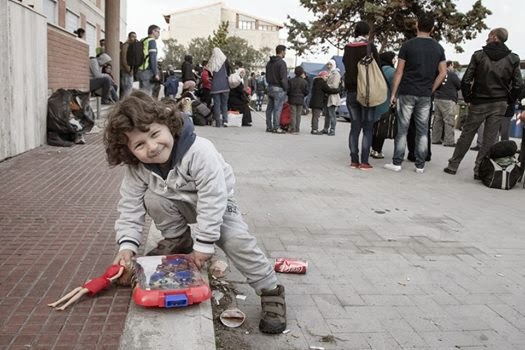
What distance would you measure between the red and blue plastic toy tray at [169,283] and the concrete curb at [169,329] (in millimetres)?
44

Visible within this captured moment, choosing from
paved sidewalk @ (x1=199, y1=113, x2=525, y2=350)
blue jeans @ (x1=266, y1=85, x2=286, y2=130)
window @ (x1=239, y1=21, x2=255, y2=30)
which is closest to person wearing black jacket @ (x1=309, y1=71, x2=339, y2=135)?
blue jeans @ (x1=266, y1=85, x2=286, y2=130)

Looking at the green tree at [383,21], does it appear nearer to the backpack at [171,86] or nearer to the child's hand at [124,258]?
the backpack at [171,86]

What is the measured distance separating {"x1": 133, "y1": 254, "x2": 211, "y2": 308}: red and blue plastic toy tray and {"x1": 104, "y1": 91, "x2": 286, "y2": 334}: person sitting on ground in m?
0.10

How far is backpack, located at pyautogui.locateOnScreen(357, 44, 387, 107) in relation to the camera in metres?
7.40

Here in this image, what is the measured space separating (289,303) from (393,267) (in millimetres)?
1007

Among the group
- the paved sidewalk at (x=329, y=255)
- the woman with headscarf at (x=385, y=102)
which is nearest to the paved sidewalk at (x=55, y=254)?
the paved sidewalk at (x=329, y=255)

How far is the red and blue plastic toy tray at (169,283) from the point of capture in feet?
8.46

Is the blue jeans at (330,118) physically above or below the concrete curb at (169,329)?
above

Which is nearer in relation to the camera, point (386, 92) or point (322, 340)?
point (322, 340)

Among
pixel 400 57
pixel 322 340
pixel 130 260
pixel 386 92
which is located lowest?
Result: pixel 322 340

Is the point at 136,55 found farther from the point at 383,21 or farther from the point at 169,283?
the point at 383,21

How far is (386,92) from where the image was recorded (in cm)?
743

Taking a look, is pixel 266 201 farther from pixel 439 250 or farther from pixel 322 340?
pixel 322 340

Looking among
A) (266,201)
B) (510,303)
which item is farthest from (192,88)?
(510,303)
